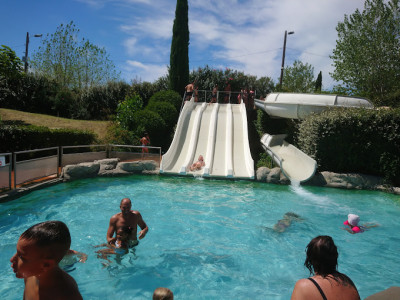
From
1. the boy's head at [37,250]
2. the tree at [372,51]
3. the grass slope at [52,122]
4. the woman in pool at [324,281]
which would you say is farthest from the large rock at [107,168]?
the tree at [372,51]

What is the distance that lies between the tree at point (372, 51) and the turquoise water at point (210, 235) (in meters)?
14.5

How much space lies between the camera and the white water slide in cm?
1179

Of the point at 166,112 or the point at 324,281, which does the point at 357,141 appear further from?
the point at 324,281

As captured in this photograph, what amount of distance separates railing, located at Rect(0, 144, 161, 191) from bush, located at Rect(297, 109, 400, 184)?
6708 millimetres

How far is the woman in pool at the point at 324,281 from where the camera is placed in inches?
80.2

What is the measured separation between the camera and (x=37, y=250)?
1.66m

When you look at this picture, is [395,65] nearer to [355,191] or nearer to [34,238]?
[355,191]

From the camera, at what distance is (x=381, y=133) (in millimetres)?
11250

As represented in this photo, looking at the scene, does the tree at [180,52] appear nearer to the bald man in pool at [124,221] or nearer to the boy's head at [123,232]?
the bald man in pool at [124,221]

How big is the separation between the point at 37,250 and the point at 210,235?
517 centimetres

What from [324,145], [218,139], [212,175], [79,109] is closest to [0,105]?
[79,109]

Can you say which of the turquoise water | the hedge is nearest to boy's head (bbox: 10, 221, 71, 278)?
the turquoise water

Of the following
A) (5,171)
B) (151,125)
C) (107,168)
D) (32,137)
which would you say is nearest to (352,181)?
(107,168)

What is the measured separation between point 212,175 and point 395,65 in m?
18.1
